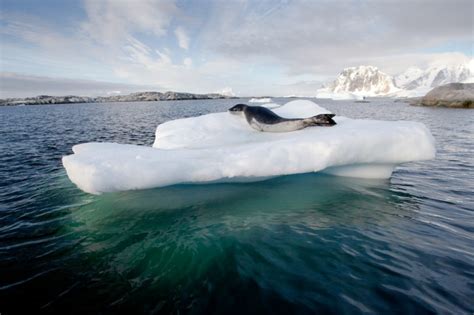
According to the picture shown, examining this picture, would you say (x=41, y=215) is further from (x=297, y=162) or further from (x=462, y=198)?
(x=462, y=198)

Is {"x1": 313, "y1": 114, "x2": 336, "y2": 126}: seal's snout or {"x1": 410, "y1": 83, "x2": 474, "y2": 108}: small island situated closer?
{"x1": 313, "y1": 114, "x2": 336, "y2": 126}: seal's snout

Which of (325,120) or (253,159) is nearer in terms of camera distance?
(253,159)

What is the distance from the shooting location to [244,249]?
3.64 meters

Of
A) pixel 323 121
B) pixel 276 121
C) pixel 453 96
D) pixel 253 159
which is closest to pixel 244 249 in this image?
pixel 253 159

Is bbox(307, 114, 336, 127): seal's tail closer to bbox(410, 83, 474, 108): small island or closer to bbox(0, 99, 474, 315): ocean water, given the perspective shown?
bbox(0, 99, 474, 315): ocean water

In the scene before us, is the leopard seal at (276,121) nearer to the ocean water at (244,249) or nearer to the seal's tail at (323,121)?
the seal's tail at (323,121)

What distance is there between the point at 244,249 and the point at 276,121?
14.5 ft

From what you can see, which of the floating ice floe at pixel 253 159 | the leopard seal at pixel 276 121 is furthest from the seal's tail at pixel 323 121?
the floating ice floe at pixel 253 159

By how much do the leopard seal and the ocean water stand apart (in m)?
1.62

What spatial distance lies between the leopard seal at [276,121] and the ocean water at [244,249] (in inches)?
63.9

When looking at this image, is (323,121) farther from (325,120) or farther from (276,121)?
(276,121)

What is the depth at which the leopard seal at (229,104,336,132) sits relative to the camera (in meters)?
6.91

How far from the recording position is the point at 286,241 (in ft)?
12.5

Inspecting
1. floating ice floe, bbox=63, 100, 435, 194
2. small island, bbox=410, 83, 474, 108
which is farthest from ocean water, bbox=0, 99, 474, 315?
small island, bbox=410, 83, 474, 108
